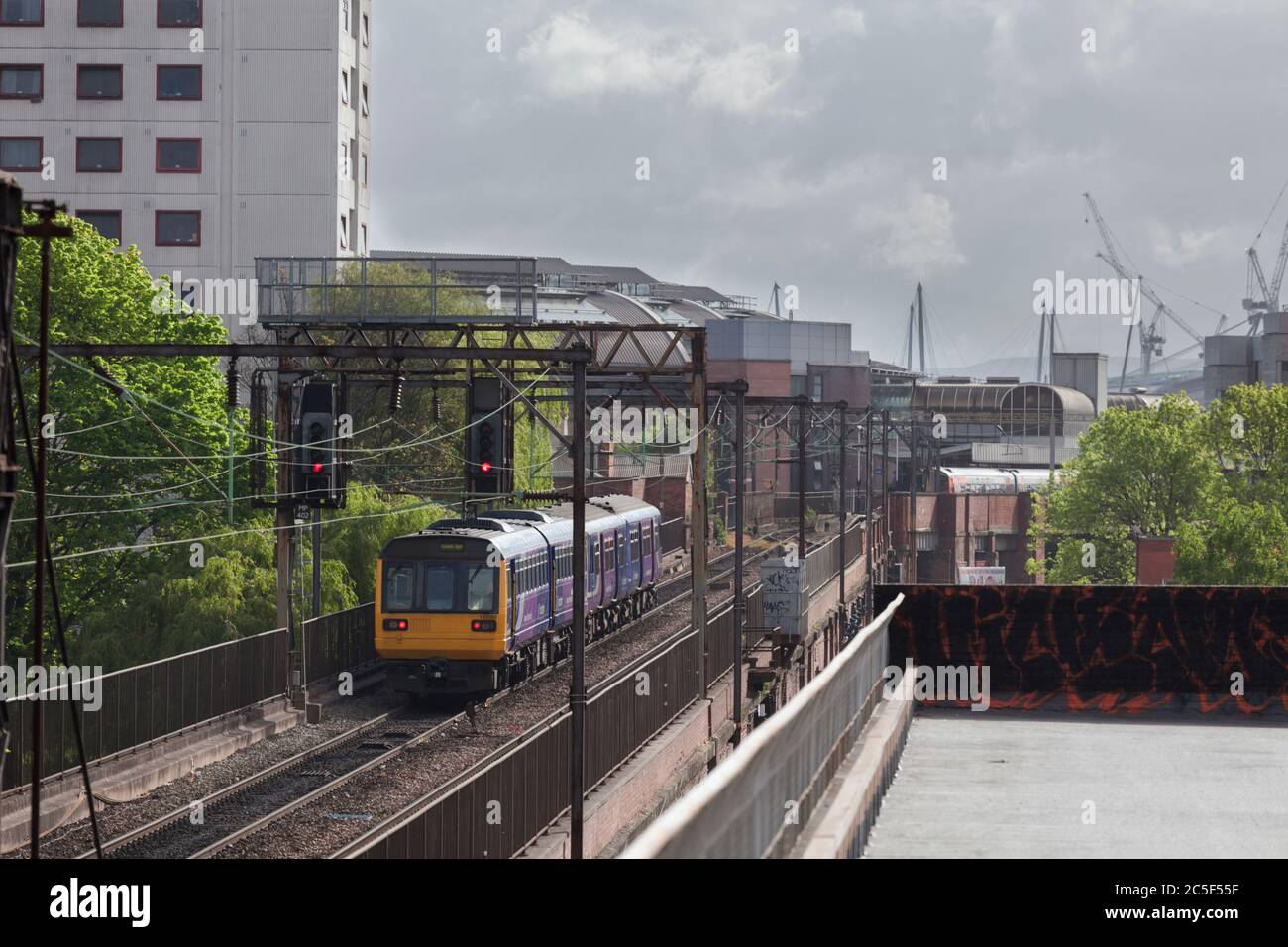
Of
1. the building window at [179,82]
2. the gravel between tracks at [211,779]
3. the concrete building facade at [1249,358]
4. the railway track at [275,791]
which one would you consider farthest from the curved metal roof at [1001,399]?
the railway track at [275,791]

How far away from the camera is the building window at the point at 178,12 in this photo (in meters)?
67.1

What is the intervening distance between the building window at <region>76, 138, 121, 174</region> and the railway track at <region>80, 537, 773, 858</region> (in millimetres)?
42728

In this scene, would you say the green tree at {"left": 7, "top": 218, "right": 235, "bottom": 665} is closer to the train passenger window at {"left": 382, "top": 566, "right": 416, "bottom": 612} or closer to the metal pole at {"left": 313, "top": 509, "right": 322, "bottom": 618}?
the metal pole at {"left": 313, "top": 509, "right": 322, "bottom": 618}

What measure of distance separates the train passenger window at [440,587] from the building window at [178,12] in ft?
140

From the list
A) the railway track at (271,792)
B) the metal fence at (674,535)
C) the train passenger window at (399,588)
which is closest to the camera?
the railway track at (271,792)

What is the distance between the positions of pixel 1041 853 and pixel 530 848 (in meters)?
9.87

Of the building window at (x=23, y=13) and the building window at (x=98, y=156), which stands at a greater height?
the building window at (x=23, y=13)

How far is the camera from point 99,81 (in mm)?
67750

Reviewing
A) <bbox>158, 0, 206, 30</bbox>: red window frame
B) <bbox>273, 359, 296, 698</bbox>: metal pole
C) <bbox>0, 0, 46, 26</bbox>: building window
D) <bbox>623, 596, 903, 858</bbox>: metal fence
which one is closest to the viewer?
<bbox>623, 596, 903, 858</bbox>: metal fence

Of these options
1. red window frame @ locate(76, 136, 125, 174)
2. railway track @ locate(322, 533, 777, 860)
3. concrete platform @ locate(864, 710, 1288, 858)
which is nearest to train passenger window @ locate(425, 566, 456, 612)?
railway track @ locate(322, 533, 777, 860)

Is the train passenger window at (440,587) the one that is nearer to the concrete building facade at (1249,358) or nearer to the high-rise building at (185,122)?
the high-rise building at (185,122)

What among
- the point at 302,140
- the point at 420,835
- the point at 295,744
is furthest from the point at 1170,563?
the point at 420,835

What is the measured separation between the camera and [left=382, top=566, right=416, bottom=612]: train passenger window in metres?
32.0

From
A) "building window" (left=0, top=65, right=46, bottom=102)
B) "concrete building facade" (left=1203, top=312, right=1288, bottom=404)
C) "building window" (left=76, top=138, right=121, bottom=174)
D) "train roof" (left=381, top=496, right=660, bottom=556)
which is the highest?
"building window" (left=0, top=65, right=46, bottom=102)
